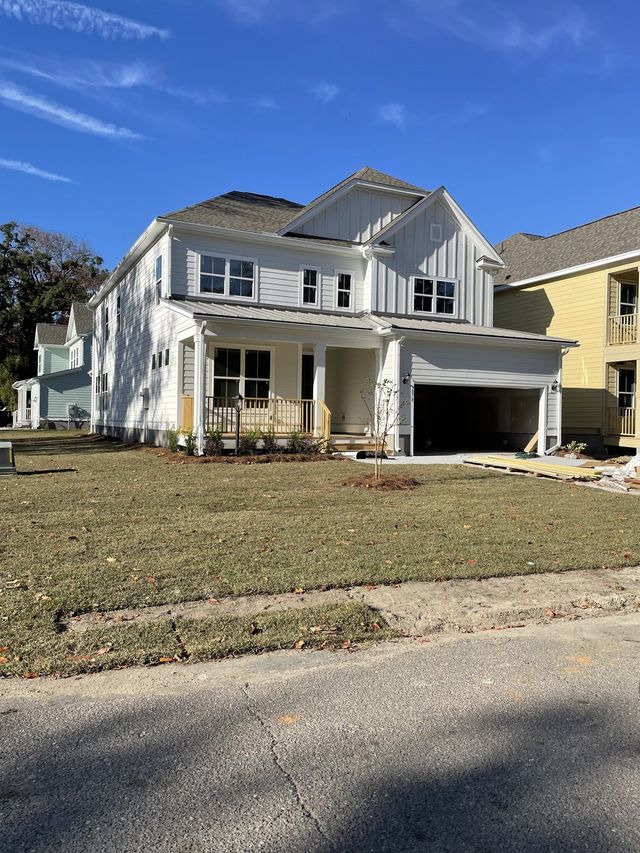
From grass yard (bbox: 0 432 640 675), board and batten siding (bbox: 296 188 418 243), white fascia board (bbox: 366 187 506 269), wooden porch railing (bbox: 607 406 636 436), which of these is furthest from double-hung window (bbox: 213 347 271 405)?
wooden porch railing (bbox: 607 406 636 436)

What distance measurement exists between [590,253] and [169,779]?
2263 cm

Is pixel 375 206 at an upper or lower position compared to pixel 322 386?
upper

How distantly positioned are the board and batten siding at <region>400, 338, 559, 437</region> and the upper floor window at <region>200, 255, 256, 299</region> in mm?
5047

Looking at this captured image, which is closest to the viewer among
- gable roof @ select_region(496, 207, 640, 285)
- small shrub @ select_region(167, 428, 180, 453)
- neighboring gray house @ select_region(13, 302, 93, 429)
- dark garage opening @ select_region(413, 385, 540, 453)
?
small shrub @ select_region(167, 428, 180, 453)

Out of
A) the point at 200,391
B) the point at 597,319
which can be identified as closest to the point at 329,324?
the point at 200,391

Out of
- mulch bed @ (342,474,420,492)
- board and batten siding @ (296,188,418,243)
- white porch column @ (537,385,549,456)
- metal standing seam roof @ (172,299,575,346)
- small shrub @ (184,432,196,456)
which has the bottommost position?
mulch bed @ (342,474,420,492)

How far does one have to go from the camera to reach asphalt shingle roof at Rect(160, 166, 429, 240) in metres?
18.6

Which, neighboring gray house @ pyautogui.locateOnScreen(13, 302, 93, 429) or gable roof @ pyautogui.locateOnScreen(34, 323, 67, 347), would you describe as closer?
neighboring gray house @ pyautogui.locateOnScreen(13, 302, 93, 429)

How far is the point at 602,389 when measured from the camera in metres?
21.0

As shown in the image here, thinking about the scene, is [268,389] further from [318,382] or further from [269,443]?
[269,443]

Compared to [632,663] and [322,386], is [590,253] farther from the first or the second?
[632,663]

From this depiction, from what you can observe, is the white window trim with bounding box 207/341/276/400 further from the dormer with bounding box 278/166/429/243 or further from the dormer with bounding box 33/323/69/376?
the dormer with bounding box 33/323/69/376

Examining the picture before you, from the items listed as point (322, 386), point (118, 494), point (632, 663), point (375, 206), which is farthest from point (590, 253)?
point (632, 663)

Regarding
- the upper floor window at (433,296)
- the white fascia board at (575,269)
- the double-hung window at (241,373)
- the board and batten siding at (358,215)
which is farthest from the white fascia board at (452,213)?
the double-hung window at (241,373)
